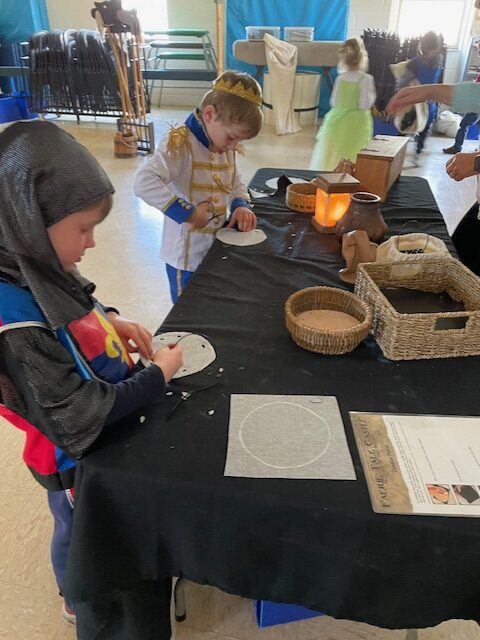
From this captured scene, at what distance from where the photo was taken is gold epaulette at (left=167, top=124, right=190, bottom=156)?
1465mm

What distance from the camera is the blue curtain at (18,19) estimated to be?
260 inches

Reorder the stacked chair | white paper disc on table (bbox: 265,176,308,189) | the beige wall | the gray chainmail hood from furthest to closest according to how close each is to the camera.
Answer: the beige wall, the stacked chair, white paper disc on table (bbox: 265,176,308,189), the gray chainmail hood

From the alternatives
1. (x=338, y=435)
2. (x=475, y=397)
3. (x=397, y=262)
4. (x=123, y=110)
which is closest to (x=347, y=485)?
(x=338, y=435)

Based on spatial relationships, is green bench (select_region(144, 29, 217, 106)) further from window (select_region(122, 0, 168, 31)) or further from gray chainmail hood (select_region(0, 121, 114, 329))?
gray chainmail hood (select_region(0, 121, 114, 329))

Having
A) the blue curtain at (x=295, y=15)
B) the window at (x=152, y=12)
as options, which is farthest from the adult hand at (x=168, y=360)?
the window at (x=152, y=12)

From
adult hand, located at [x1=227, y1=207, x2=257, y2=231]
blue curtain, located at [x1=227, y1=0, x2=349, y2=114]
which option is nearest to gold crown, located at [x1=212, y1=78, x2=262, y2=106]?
adult hand, located at [x1=227, y1=207, x2=257, y2=231]

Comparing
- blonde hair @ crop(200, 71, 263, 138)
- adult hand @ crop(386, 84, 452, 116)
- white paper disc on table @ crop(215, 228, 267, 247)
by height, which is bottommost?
white paper disc on table @ crop(215, 228, 267, 247)

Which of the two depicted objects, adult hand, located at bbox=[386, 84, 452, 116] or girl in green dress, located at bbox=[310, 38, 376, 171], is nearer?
adult hand, located at bbox=[386, 84, 452, 116]

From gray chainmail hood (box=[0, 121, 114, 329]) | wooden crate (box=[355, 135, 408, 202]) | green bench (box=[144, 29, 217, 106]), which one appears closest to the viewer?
gray chainmail hood (box=[0, 121, 114, 329])

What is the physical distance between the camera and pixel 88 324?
807mm

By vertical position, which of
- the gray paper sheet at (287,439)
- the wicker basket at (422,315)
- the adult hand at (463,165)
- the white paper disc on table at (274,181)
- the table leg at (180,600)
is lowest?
the table leg at (180,600)

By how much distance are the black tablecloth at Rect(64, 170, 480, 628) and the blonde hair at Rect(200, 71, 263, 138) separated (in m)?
0.77

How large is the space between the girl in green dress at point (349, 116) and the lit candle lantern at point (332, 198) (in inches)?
55.7

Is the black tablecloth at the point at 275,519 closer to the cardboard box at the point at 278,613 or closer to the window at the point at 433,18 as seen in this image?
the cardboard box at the point at 278,613
